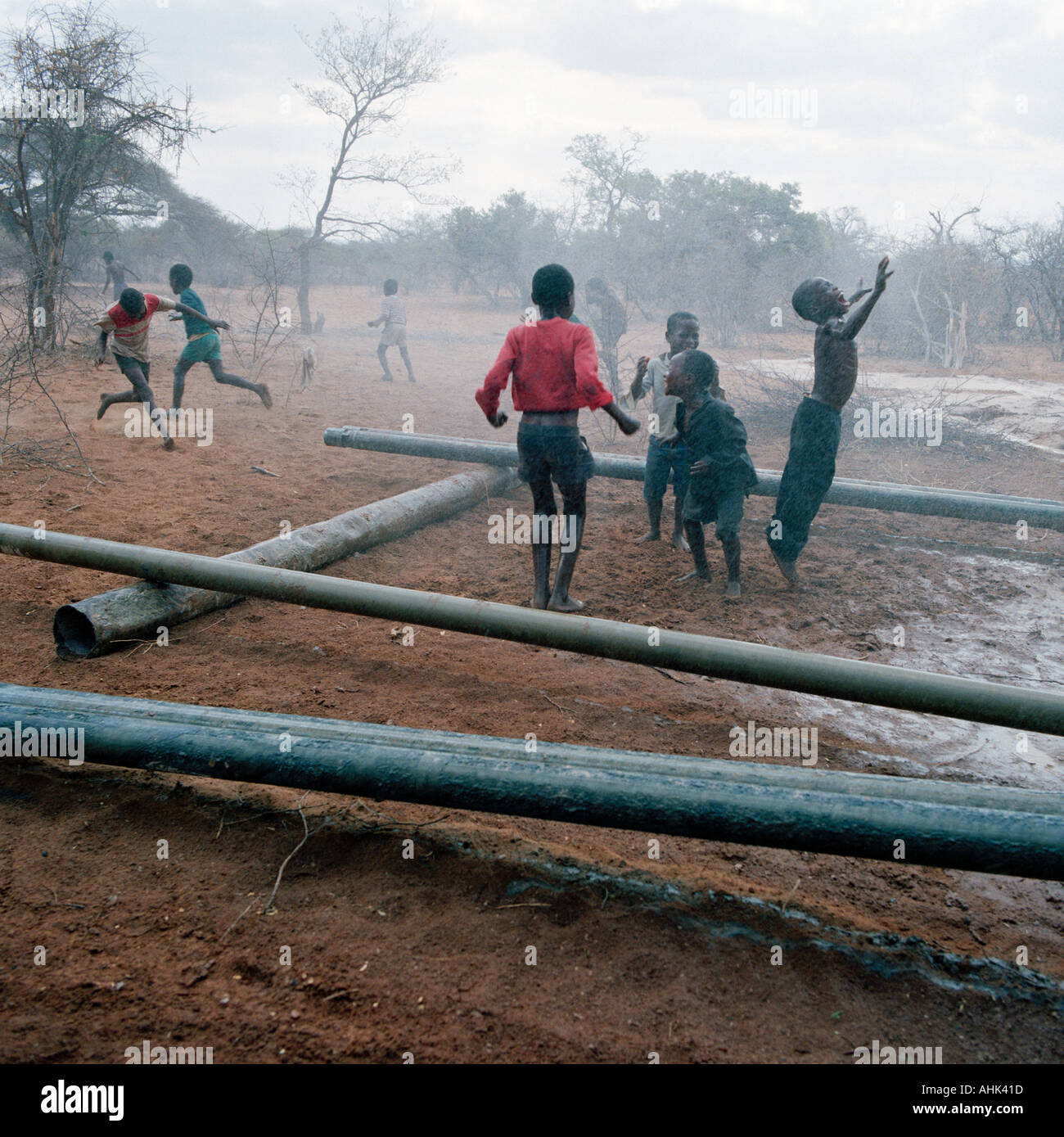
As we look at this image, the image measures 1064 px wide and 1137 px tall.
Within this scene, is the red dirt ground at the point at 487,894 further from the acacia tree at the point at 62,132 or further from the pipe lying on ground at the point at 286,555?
the acacia tree at the point at 62,132

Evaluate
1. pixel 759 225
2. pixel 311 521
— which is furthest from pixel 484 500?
pixel 759 225

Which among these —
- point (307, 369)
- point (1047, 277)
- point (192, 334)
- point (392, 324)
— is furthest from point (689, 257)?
point (192, 334)

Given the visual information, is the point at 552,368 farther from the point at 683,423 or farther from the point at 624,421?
the point at 683,423

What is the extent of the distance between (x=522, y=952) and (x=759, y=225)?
25025mm

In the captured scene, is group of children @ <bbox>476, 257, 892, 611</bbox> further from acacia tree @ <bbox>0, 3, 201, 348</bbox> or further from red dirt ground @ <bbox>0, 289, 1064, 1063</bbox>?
acacia tree @ <bbox>0, 3, 201, 348</bbox>

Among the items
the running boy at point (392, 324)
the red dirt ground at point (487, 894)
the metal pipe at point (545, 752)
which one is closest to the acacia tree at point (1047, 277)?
the running boy at point (392, 324)

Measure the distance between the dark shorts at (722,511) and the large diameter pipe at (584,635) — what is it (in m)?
1.82

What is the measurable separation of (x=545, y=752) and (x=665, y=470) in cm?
367

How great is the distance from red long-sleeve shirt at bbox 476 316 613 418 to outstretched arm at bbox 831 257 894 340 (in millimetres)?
1443

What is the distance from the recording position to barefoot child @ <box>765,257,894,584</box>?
4.54 metres

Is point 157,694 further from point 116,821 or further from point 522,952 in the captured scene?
point 522,952

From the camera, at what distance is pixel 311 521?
5633 mm

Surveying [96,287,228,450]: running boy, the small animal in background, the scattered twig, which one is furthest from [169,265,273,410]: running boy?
the scattered twig

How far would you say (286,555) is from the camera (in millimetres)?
4512
